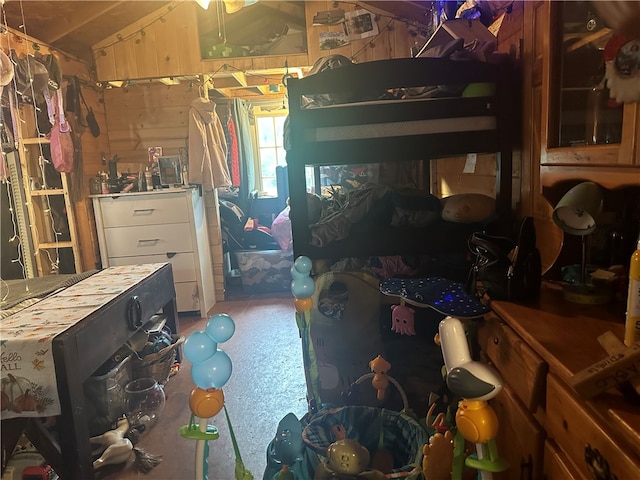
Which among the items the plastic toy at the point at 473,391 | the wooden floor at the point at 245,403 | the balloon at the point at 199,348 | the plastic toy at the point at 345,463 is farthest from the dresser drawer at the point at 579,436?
the wooden floor at the point at 245,403

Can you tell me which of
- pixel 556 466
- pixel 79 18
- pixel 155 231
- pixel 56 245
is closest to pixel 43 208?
pixel 56 245

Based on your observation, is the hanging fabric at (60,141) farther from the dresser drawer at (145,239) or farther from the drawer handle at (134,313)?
the drawer handle at (134,313)

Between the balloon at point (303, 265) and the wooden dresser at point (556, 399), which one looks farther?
the balloon at point (303, 265)

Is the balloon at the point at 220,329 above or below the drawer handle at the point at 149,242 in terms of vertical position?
above

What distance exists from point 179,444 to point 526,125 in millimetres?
1900

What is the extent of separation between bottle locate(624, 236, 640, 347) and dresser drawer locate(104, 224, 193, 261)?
3.24 meters

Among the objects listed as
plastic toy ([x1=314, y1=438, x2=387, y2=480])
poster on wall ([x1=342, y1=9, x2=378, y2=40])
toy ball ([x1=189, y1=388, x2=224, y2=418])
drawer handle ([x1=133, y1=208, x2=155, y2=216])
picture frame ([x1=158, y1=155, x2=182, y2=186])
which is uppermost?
poster on wall ([x1=342, y1=9, x2=378, y2=40])

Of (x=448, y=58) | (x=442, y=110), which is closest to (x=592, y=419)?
(x=442, y=110)

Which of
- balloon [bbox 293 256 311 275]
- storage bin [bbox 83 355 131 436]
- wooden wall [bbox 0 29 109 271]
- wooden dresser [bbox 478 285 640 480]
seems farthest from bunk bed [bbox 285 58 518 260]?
wooden wall [bbox 0 29 109 271]

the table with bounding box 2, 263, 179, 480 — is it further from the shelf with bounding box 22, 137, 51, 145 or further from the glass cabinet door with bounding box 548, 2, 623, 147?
the glass cabinet door with bounding box 548, 2, 623, 147

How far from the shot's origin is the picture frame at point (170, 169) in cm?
378

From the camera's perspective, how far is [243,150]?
5.63 metres

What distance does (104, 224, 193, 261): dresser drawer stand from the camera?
141 inches

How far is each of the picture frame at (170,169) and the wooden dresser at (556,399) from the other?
3.14 meters
